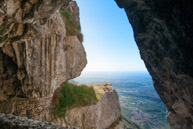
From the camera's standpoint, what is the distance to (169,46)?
2693mm

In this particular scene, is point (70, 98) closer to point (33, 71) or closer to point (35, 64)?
point (33, 71)

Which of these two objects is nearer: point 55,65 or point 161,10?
point 161,10

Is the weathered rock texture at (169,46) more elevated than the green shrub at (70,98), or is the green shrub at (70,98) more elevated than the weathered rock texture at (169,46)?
the weathered rock texture at (169,46)

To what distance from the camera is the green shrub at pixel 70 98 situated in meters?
9.46

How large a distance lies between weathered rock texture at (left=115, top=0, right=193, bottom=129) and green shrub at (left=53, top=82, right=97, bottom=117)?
8202mm

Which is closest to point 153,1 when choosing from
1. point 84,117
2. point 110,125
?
point 84,117

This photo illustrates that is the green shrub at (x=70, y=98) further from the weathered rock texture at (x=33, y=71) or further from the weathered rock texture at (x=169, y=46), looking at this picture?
the weathered rock texture at (x=169, y=46)

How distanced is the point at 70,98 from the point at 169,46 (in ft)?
31.2

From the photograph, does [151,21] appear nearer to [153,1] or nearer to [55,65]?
[153,1]

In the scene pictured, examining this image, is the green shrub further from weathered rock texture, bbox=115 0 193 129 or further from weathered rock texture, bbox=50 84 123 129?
weathered rock texture, bbox=115 0 193 129

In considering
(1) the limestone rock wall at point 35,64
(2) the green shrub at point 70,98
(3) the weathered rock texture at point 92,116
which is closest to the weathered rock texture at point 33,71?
(1) the limestone rock wall at point 35,64

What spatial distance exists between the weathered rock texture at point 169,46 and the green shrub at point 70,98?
820cm

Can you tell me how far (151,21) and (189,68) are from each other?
147 centimetres

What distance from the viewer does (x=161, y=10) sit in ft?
8.49
